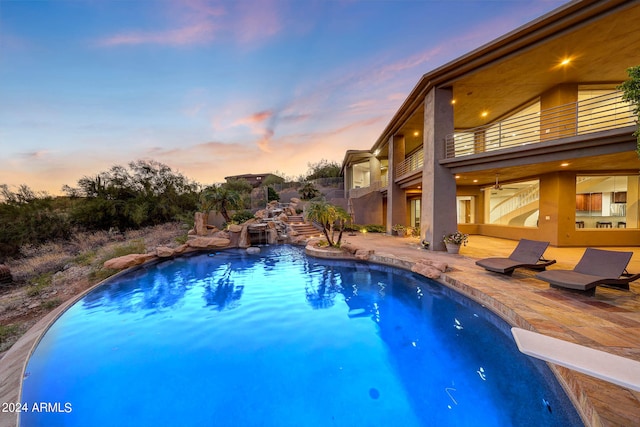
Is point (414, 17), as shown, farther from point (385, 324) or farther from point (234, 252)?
point (234, 252)

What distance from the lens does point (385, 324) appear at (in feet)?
16.6

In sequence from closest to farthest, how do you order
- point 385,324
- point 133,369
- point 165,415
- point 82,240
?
point 165,415 < point 133,369 < point 385,324 < point 82,240

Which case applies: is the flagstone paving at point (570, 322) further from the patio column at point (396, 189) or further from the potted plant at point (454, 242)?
the patio column at point (396, 189)

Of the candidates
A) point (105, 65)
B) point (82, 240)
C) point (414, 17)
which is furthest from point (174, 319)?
point (414, 17)

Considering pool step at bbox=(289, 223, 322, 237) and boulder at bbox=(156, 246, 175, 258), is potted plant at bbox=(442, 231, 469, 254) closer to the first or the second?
pool step at bbox=(289, 223, 322, 237)

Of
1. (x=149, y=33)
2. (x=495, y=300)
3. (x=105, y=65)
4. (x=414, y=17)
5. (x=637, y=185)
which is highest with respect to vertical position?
(x=414, y=17)

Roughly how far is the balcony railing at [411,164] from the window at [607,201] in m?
6.40

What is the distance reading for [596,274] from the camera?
4.77m

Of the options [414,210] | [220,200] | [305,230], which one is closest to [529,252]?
[305,230]

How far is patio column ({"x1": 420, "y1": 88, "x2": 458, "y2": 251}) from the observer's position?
9.05 metres

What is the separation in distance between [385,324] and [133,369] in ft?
15.8

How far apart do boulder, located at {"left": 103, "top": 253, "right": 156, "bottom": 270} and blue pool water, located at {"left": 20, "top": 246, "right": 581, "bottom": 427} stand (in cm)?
257

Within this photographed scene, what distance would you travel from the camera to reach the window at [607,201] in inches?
379

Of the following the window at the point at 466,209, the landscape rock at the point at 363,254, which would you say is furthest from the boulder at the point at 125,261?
the window at the point at 466,209
